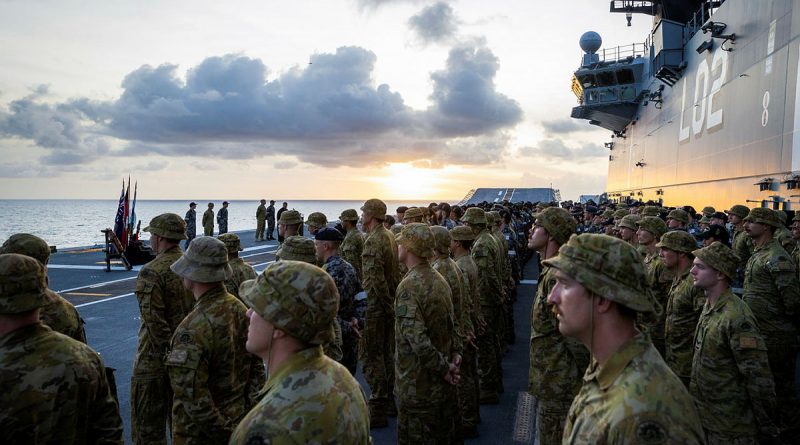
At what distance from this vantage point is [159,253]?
4598 mm

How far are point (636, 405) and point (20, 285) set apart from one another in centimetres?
280

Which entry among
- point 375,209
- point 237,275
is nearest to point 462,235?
point 375,209

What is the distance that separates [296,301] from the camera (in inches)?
77.8

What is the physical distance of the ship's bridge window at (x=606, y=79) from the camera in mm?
27469

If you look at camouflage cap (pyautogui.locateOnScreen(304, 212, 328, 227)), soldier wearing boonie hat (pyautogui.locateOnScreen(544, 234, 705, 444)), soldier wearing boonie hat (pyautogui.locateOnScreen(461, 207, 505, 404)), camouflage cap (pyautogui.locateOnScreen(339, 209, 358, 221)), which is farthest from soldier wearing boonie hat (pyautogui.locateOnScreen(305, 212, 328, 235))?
soldier wearing boonie hat (pyautogui.locateOnScreen(544, 234, 705, 444))

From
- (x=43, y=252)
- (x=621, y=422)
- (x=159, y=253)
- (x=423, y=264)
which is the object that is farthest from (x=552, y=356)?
(x=43, y=252)

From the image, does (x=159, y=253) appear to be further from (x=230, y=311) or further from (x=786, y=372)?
(x=786, y=372)

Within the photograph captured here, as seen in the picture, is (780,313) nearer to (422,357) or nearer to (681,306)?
(681,306)

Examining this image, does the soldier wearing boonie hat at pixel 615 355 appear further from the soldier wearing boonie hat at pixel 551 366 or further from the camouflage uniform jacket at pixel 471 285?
the camouflage uniform jacket at pixel 471 285

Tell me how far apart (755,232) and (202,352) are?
655 centimetres

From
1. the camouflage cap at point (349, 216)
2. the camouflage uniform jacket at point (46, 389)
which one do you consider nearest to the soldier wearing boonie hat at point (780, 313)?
the camouflage cap at point (349, 216)

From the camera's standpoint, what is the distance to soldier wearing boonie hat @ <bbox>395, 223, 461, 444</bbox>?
4105 mm

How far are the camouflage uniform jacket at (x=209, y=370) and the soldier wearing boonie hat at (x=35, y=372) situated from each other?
0.59 metres

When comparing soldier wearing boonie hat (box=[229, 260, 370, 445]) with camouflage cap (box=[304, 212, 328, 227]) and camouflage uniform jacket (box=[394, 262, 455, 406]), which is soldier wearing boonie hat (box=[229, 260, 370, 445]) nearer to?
camouflage uniform jacket (box=[394, 262, 455, 406])
